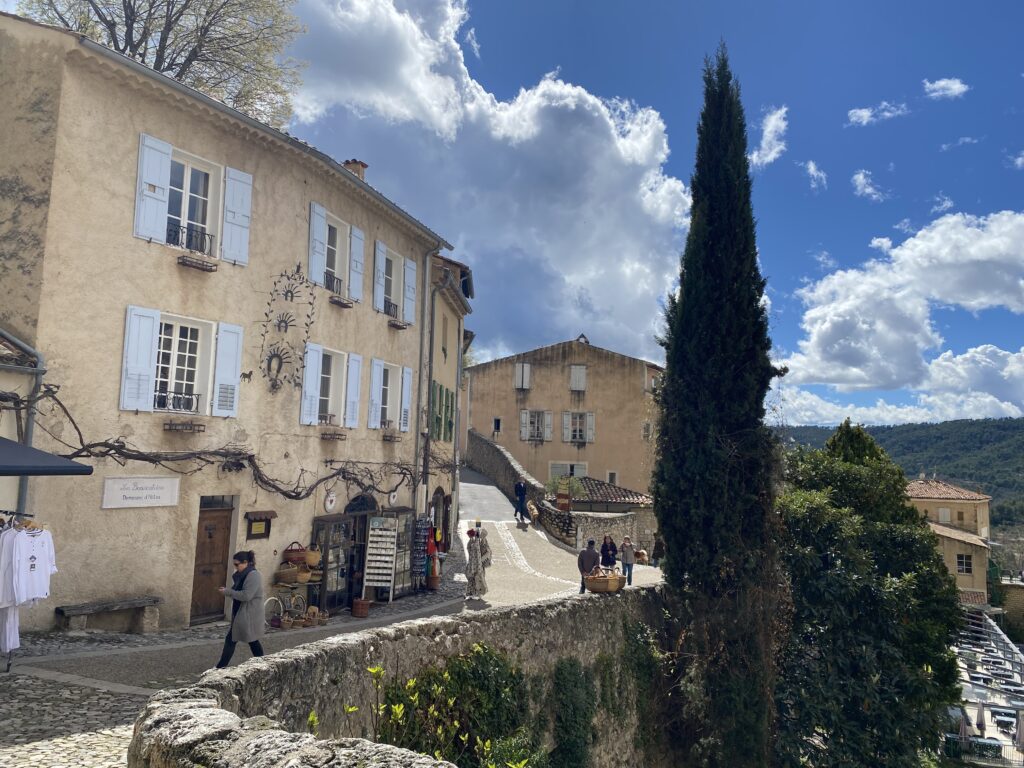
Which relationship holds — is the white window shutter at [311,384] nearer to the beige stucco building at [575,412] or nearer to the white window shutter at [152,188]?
the white window shutter at [152,188]

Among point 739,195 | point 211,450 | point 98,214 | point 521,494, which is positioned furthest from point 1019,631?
point 98,214

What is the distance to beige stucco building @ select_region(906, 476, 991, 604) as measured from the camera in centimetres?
4144

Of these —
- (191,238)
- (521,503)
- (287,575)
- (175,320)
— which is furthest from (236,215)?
(521,503)

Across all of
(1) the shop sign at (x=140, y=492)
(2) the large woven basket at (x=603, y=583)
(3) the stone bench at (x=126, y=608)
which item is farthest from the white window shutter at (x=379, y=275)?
(2) the large woven basket at (x=603, y=583)

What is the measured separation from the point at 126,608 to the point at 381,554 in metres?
6.09

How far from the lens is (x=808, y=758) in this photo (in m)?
12.4

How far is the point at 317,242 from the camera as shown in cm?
1509

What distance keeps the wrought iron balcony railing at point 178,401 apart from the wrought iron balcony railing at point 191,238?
2429 millimetres

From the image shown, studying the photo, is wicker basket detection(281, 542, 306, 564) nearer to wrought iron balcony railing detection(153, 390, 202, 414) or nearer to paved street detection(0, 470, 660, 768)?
paved street detection(0, 470, 660, 768)

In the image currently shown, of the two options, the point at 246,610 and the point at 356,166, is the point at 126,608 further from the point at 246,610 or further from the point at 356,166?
the point at 356,166

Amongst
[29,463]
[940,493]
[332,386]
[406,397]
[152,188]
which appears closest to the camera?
[29,463]

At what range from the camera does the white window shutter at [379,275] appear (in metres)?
17.3

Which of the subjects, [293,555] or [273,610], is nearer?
[273,610]

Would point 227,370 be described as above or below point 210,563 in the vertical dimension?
above
